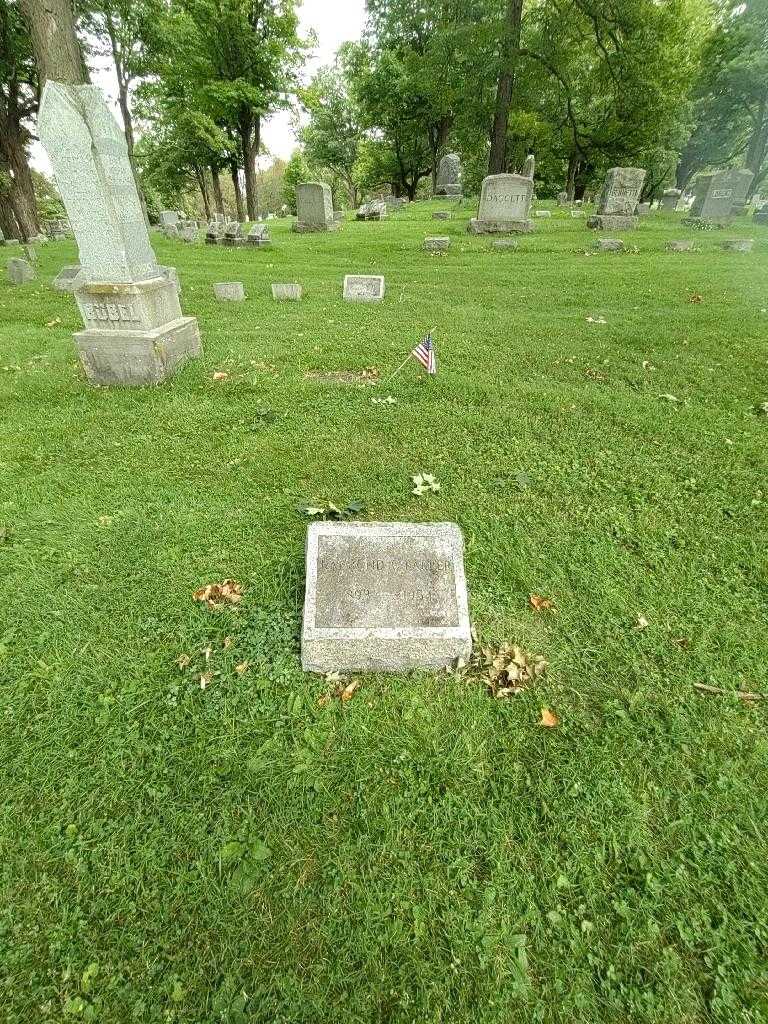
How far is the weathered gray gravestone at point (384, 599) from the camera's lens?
2451 mm

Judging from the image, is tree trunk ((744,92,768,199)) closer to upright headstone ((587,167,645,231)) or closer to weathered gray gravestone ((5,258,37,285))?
upright headstone ((587,167,645,231))

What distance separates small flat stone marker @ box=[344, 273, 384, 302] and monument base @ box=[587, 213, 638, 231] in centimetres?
1234

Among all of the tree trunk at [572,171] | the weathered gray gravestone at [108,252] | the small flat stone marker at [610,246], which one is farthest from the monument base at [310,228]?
the tree trunk at [572,171]

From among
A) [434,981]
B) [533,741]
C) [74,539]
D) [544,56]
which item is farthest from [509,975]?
[544,56]

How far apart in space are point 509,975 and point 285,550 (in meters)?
2.40

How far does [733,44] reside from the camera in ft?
85.8

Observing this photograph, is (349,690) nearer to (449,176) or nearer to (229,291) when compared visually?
(229,291)

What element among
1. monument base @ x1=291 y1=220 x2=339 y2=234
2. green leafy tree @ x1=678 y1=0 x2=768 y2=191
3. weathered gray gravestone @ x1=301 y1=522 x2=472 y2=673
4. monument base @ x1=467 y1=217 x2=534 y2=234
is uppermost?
green leafy tree @ x1=678 y1=0 x2=768 y2=191

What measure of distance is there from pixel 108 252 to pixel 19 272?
9.07m

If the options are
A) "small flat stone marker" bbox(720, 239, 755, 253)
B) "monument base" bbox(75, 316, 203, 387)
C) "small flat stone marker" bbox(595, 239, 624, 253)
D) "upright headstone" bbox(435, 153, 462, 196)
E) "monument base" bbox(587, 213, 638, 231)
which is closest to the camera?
"monument base" bbox(75, 316, 203, 387)

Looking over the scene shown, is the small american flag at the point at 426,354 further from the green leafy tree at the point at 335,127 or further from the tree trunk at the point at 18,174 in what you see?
the green leafy tree at the point at 335,127

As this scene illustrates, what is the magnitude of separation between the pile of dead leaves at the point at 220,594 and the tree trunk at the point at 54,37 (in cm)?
976

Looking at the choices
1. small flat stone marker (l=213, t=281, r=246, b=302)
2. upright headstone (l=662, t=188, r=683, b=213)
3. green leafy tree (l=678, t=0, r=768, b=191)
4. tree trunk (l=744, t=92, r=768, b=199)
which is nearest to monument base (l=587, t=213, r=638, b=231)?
small flat stone marker (l=213, t=281, r=246, b=302)

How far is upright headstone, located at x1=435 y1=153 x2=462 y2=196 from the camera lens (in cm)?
3203
